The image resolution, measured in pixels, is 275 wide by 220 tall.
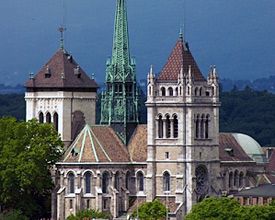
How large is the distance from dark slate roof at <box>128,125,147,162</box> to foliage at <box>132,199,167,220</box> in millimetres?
6425

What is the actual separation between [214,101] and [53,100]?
12.2m

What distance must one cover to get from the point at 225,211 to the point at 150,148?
383 inches

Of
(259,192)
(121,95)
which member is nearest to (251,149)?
(259,192)

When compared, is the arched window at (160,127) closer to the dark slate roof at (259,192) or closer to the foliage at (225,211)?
the foliage at (225,211)

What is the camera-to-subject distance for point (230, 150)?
15025 centimetres

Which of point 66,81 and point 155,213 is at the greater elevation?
point 66,81

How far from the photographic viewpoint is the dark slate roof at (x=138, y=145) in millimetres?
145875

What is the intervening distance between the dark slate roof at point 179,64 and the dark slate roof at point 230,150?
728 cm

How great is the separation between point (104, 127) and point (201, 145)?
7140 mm

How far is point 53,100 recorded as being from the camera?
149750 mm

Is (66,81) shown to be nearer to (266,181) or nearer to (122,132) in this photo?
(122,132)

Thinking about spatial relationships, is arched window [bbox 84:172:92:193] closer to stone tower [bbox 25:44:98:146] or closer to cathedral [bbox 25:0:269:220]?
cathedral [bbox 25:0:269:220]

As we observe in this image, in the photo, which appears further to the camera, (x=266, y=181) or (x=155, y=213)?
(x=266, y=181)

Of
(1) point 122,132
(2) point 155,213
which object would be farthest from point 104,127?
(2) point 155,213
